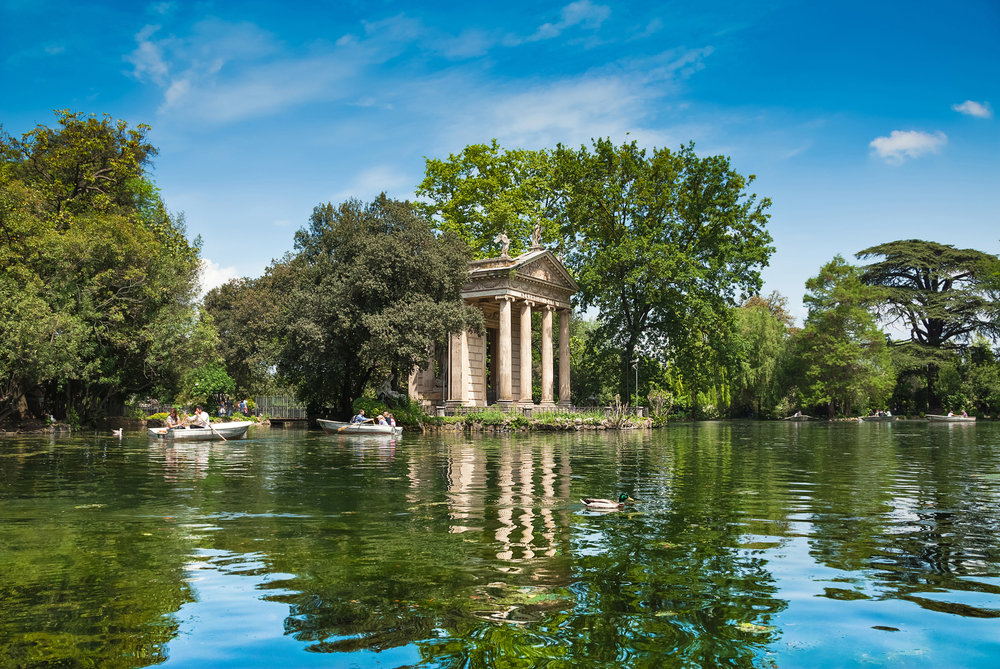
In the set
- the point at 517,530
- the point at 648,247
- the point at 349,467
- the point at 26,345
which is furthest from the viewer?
the point at 648,247

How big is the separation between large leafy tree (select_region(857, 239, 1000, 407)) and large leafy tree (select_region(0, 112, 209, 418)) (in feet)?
215

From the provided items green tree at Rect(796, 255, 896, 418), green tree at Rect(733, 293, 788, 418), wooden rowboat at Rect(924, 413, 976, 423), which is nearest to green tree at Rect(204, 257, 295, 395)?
green tree at Rect(733, 293, 788, 418)

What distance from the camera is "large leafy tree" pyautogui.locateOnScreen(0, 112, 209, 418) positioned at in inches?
1414

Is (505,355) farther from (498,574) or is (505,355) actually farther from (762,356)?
(498,574)

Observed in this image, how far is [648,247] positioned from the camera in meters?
52.3

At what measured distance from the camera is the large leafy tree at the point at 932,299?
239 feet

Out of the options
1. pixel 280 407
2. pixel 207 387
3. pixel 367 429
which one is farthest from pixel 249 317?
pixel 367 429

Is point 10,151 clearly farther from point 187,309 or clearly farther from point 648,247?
point 648,247

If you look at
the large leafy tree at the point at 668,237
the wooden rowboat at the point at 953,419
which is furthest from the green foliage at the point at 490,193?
the wooden rowboat at the point at 953,419

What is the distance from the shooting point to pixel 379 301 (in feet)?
143

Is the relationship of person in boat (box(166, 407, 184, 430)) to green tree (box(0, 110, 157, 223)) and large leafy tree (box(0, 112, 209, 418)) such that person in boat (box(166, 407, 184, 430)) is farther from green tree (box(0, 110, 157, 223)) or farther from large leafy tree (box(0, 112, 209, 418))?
green tree (box(0, 110, 157, 223))

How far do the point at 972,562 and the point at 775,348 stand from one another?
2666 inches

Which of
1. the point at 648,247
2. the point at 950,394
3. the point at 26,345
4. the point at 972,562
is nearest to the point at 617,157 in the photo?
the point at 648,247

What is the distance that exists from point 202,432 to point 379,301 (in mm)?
13719
